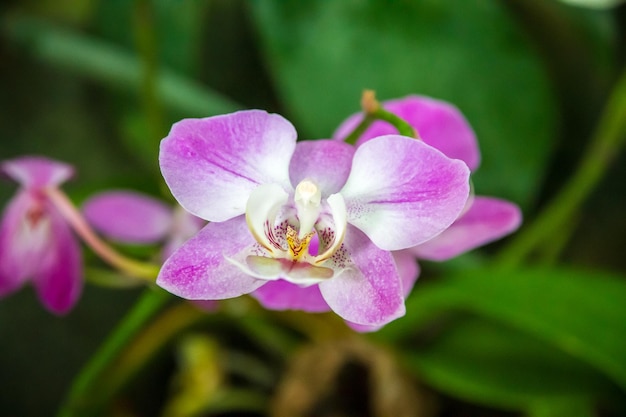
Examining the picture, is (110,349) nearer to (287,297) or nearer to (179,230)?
(179,230)

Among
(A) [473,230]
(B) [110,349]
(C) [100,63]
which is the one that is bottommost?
(B) [110,349]

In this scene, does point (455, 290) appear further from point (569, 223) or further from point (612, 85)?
point (612, 85)

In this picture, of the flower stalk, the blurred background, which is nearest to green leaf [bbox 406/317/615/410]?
the blurred background

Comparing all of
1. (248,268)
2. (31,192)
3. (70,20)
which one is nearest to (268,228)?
(248,268)

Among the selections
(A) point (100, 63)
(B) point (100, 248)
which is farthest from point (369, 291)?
(A) point (100, 63)

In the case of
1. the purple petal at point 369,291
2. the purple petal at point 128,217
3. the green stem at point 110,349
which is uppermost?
the purple petal at point 369,291

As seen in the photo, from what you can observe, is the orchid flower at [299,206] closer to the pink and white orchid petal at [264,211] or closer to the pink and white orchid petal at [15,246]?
the pink and white orchid petal at [264,211]

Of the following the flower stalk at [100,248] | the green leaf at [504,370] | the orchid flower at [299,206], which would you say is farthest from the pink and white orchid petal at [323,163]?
the green leaf at [504,370]
